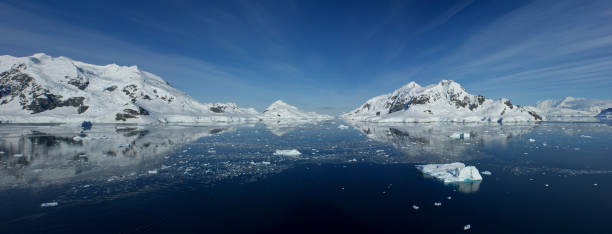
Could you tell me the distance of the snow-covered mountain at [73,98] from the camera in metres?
69.1

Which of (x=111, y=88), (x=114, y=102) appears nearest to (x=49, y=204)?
(x=114, y=102)

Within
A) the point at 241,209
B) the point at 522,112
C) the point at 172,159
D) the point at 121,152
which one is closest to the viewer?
the point at 241,209

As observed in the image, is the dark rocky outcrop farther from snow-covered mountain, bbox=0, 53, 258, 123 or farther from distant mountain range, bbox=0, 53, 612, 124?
distant mountain range, bbox=0, 53, 612, 124

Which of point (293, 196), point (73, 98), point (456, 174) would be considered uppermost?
point (73, 98)

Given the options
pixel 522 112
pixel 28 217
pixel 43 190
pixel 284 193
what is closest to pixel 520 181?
pixel 284 193

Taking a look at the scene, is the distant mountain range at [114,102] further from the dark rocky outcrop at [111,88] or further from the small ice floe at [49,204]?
the small ice floe at [49,204]


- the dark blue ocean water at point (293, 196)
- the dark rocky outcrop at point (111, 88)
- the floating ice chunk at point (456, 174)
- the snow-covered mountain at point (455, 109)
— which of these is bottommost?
the dark blue ocean water at point (293, 196)

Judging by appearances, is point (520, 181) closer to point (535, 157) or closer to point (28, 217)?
point (535, 157)

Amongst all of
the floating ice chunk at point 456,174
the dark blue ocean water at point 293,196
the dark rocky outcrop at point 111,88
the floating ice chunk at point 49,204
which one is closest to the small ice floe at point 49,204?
the floating ice chunk at point 49,204

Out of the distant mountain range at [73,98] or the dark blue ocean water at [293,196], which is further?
the distant mountain range at [73,98]

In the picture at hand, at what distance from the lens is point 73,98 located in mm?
74688

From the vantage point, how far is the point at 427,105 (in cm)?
8538

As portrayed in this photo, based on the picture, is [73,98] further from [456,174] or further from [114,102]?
[456,174]

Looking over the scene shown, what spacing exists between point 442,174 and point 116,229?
43.7 feet
